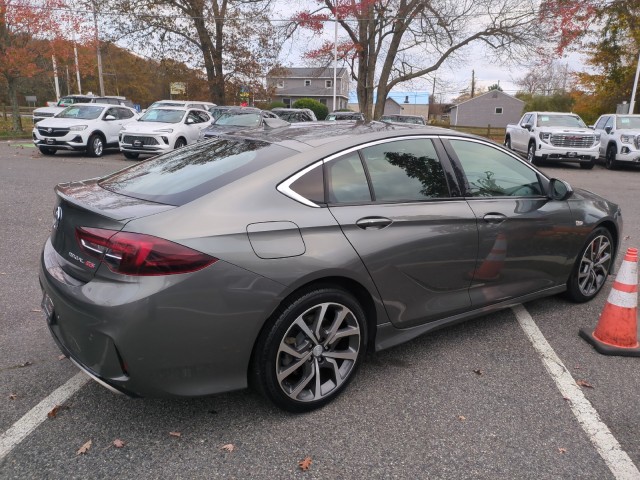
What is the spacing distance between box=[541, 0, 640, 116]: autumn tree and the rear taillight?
1056 inches

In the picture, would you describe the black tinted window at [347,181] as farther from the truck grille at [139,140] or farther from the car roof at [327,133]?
the truck grille at [139,140]

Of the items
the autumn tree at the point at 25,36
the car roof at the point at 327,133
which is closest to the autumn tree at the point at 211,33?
the autumn tree at the point at 25,36

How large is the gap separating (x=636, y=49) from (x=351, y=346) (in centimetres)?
3361

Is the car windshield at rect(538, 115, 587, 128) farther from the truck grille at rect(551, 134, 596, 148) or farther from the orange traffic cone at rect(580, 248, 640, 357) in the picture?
the orange traffic cone at rect(580, 248, 640, 357)

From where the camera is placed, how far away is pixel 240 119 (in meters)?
16.2

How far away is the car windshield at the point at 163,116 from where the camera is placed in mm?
15876

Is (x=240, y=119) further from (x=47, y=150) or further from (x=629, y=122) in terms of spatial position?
(x=629, y=122)

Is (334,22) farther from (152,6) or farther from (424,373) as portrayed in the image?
(424,373)

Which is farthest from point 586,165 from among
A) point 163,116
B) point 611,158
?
point 163,116

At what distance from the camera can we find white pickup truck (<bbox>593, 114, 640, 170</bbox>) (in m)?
16.5

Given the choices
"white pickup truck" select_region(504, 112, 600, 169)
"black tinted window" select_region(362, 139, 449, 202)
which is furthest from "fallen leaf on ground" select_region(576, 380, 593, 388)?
"white pickup truck" select_region(504, 112, 600, 169)

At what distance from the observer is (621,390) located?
125 inches

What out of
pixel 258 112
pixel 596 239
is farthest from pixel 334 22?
pixel 596 239

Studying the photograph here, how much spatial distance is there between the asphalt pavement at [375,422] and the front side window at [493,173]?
1093 millimetres
